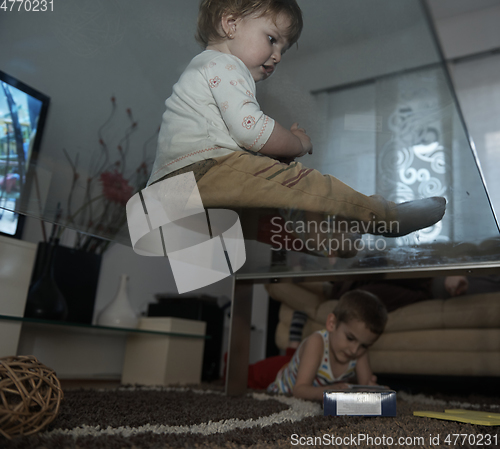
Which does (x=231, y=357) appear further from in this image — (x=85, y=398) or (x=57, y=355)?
(x=57, y=355)

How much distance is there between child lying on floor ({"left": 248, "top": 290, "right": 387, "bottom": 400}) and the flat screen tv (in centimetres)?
76

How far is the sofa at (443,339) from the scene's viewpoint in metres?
1.24

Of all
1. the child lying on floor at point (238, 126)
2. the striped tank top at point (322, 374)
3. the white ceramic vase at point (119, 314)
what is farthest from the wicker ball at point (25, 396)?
the white ceramic vase at point (119, 314)

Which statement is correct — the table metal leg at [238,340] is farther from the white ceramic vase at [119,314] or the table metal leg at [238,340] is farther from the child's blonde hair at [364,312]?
the white ceramic vase at [119,314]

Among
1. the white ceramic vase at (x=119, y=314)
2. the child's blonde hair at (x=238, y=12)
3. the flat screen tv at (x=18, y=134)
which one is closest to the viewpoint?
the child's blonde hair at (x=238, y=12)

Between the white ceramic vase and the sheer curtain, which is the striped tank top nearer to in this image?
the white ceramic vase

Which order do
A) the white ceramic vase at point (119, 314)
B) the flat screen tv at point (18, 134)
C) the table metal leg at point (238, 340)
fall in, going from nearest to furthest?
the flat screen tv at point (18, 134)
the table metal leg at point (238, 340)
the white ceramic vase at point (119, 314)

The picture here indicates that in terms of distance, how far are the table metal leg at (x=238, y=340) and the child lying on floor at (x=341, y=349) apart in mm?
143

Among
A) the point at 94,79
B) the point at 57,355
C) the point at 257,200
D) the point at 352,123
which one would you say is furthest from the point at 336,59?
the point at 57,355

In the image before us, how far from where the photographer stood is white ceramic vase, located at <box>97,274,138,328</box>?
1.38 metres

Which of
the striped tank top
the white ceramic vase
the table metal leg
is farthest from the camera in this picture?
the white ceramic vase

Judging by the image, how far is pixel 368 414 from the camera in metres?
0.64

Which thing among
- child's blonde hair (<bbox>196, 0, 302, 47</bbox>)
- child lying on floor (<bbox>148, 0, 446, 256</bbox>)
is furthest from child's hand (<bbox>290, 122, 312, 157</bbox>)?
child's blonde hair (<bbox>196, 0, 302, 47</bbox>)

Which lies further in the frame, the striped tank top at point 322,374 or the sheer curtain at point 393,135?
the striped tank top at point 322,374
